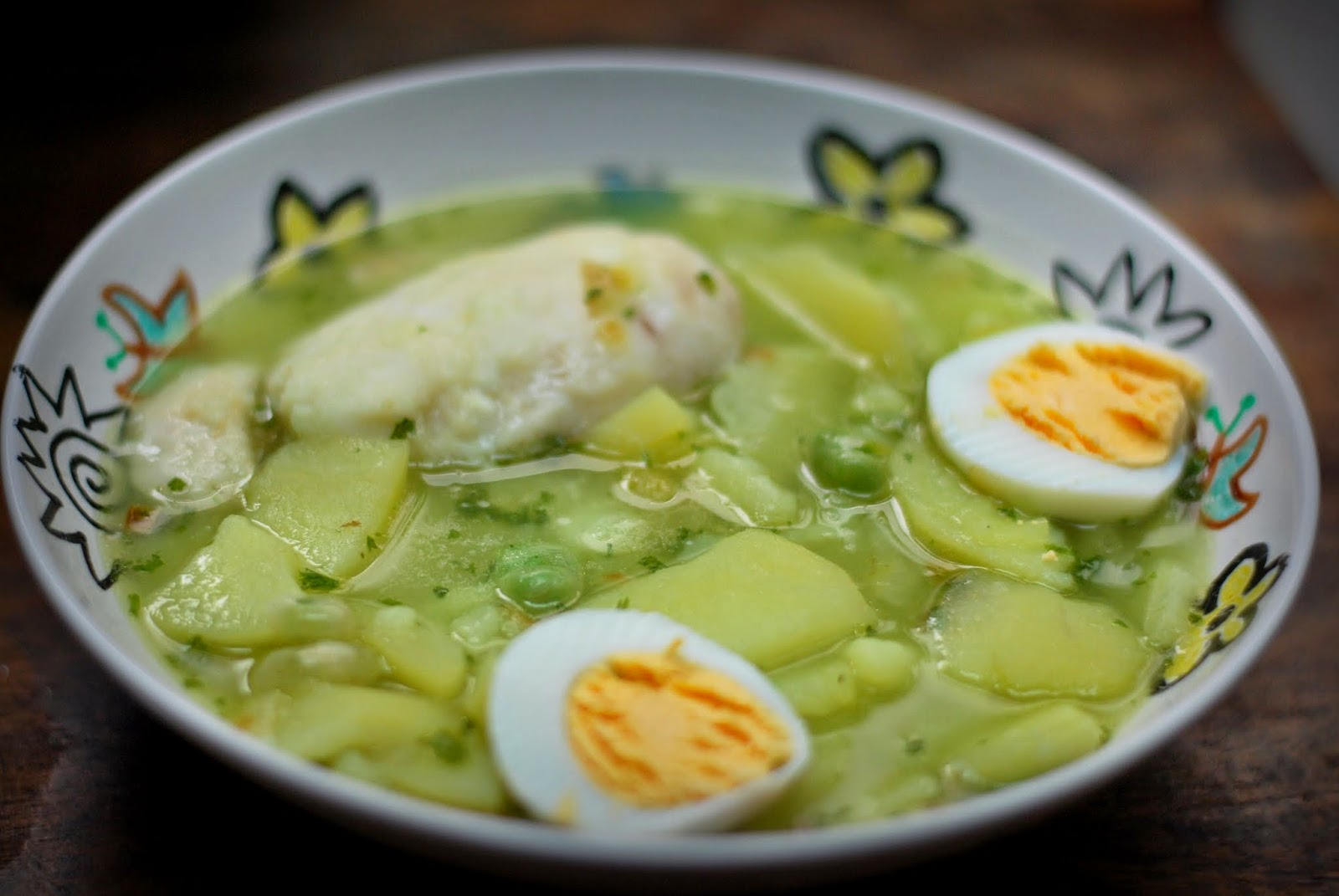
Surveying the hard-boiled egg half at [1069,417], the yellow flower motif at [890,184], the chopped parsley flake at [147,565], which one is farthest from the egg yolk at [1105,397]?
the chopped parsley flake at [147,565]

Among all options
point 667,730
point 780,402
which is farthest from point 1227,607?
point 667,730

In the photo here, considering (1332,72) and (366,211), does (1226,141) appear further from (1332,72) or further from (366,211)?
(366,211)

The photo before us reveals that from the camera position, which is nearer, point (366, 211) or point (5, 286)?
point (5, 286)

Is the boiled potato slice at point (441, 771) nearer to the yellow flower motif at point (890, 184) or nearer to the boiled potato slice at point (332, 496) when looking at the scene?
the boiled potato slice at point (332, 496)

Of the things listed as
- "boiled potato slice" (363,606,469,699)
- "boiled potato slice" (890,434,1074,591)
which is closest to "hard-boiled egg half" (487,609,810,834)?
"boiled potato slice" (363,606,469,699)

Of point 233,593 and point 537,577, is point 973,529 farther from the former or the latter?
point 233,593

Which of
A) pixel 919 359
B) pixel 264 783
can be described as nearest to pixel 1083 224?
pixel 919 359

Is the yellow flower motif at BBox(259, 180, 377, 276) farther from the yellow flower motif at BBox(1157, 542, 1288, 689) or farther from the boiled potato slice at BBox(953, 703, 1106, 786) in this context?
the yellow flower motif at BBox(1157, 542, 1288, 689)
